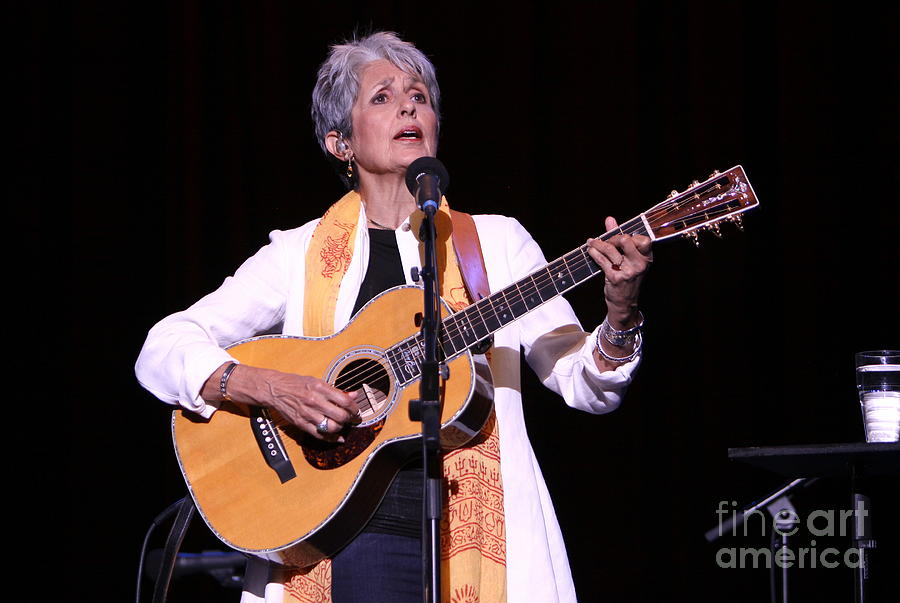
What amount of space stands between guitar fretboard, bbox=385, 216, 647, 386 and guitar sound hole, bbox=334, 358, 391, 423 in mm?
49

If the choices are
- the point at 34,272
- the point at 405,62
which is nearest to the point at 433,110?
the point at 405,62

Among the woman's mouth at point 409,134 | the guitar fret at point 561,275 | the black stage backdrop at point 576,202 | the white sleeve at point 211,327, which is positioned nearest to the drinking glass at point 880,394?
the guitar fret at point 561,275

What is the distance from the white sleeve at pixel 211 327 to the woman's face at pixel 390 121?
1.09ft

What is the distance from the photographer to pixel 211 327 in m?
2.77

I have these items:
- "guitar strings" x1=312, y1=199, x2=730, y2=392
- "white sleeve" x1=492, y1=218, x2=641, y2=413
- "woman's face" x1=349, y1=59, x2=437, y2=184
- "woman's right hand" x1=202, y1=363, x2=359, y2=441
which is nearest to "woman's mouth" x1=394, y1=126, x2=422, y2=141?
"woman's face" x1=349, y1=59, x2=437, y2=184

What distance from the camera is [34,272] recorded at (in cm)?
393

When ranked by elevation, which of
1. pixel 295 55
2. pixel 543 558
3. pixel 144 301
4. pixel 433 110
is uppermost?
pixel 295 55

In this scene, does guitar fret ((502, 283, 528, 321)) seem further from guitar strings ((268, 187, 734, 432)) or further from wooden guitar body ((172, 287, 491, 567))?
wooden guitar body ((172, 287, 491, 567))

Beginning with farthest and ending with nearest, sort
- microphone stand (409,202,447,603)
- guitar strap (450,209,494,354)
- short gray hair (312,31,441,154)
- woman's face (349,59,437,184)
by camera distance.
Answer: short gray hair (312,31,441,154) < woman's face (349,59,437,184) < guitar strap (450,209,494,354) < microphone stand (409,202,447,603)

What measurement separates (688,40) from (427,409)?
7.64ft

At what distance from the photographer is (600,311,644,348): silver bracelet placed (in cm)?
234

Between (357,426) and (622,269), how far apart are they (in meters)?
0.73

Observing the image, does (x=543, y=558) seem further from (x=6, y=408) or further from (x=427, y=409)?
(x=6, y=408)

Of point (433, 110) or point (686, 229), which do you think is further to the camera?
point (433, 110)
